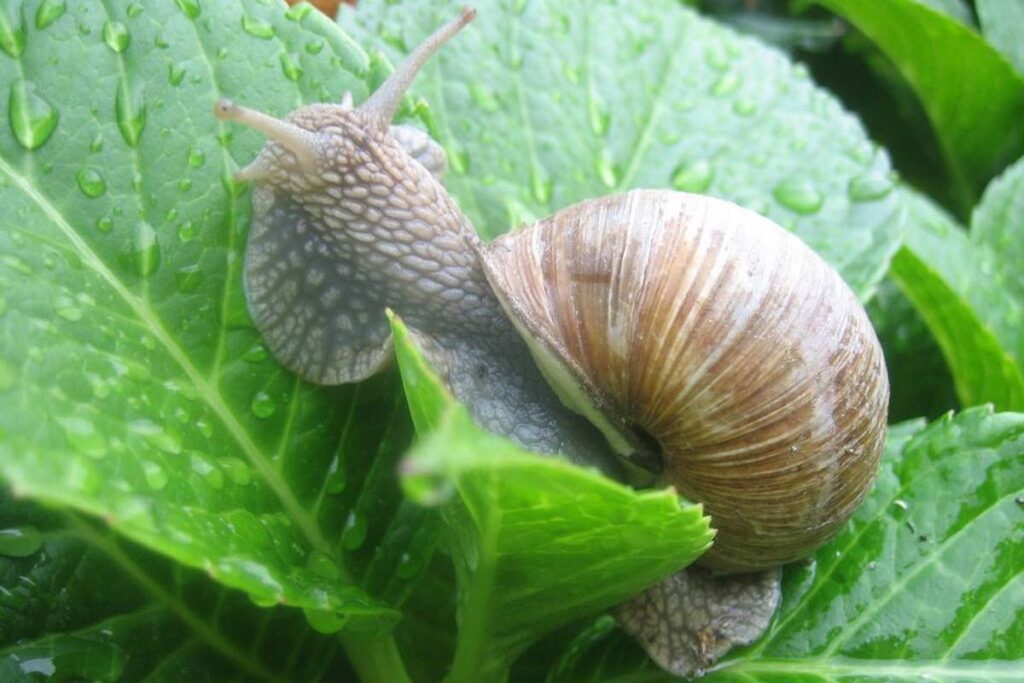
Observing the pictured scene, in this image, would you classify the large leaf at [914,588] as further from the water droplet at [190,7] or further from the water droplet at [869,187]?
the water droplet at [190,7]

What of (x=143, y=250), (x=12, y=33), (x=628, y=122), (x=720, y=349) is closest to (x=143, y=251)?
(x=143, y=250)

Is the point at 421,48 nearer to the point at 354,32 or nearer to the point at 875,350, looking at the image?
the point at 354,32

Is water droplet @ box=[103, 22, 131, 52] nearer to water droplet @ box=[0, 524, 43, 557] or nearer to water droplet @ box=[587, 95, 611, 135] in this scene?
water droplet @ box=[0, 524, 43, 557]

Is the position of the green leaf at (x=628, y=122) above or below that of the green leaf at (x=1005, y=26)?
below

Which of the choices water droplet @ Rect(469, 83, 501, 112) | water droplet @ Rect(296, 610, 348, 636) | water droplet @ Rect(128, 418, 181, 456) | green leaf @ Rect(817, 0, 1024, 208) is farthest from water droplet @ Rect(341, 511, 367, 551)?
green leaf @ Rect(817, 0, 1024, 208)

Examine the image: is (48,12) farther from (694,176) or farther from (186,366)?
(694,176)

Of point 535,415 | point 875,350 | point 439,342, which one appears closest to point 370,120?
point 439,342

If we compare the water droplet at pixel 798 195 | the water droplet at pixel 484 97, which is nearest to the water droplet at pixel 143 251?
the water droplet at pixel 484 97
